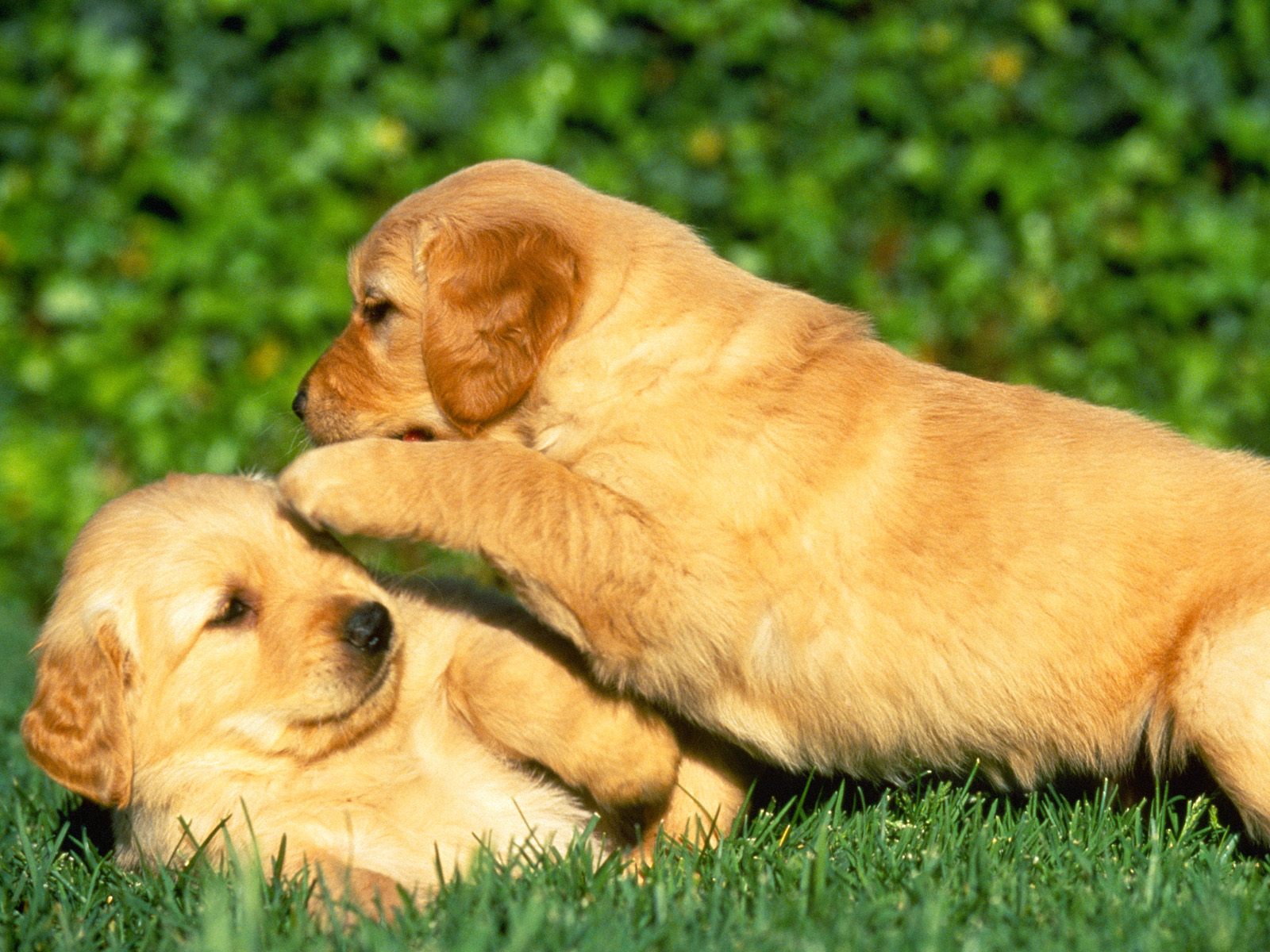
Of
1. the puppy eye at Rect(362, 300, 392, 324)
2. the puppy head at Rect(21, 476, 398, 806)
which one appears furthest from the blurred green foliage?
the puppy head at Rect(21, 476, 398, 806)

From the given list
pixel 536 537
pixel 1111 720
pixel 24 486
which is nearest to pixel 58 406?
pixel 24 486

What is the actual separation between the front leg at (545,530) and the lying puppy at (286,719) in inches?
7.7

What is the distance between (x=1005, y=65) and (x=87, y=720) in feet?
15.8

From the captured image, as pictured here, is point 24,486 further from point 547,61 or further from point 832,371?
point 832,371

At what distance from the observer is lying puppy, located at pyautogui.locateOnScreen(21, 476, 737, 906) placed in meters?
3.08

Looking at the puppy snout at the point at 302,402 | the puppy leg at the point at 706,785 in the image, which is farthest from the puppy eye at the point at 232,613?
the puppy leg at the point at 706,785

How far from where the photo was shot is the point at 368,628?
3125 mm

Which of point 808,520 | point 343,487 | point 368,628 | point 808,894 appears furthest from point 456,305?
point 808,894

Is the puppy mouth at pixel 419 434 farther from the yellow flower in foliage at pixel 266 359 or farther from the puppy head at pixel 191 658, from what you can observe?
the yellow flower in foliage at pixel 266 359

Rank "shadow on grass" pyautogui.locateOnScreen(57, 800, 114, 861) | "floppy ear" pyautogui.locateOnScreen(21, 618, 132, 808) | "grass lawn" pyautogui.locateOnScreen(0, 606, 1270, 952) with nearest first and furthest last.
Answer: "grass lawn" pyautogui.locateOnScreen(0, 606, 1270, 952) → "floppy ear" pyautogui.locateOnScreen(21, 618, 132, 808) → "shadow on grass" pyautogui.locateOnScreen(57, 800, 114, 861)

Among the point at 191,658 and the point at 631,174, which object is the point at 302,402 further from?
the point at 631,174

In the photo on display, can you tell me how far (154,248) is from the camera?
6.20 m

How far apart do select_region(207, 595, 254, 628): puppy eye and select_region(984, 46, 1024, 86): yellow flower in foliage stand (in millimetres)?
4424

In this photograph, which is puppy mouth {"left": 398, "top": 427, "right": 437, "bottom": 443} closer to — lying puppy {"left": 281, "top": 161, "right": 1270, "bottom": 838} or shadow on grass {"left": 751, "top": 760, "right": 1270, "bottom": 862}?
lying puppy {"left": 281, "top": 161, "right": 1270, "bottom": 838}
